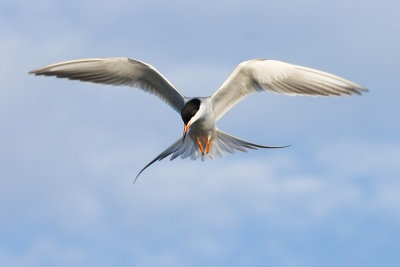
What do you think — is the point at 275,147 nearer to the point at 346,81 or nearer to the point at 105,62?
the point at 346,81

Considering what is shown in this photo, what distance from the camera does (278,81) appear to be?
10.4 m

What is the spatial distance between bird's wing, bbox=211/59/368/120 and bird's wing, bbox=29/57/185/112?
76 centimetres

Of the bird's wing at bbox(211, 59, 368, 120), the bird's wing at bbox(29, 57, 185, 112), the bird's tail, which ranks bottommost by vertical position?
the bird's tail

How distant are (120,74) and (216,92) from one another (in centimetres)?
173

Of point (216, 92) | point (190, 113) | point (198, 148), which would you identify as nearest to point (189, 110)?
point (190, 113)

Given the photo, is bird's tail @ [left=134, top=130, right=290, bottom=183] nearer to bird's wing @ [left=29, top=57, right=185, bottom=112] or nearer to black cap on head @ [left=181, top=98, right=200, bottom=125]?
bird's wing @ [left=29, top=57, right=185, bottom=112]

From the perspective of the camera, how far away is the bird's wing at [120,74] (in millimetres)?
10469

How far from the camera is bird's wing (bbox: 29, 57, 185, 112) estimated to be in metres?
10.5

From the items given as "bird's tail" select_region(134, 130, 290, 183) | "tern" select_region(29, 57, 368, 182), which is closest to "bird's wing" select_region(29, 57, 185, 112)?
"tern" select_region(29, 57, 368, 182)

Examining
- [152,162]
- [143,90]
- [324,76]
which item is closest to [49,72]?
[143,90]

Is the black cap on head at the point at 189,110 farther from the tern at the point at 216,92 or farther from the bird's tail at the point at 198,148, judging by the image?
the bird's tail at the point at 198,148

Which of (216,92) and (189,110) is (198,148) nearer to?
(216,92)

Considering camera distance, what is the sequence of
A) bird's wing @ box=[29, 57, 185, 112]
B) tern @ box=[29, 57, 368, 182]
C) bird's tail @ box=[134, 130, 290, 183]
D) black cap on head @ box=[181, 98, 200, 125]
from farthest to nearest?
bird's tail @ box=[134, 130, 290, 183], bird's wing @ box=[29, 57, 185, 112], tern @ box=[29, 57, 368, 182], black cap on head @ box=[181, 98, 200, 125]

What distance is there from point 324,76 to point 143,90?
308cm
